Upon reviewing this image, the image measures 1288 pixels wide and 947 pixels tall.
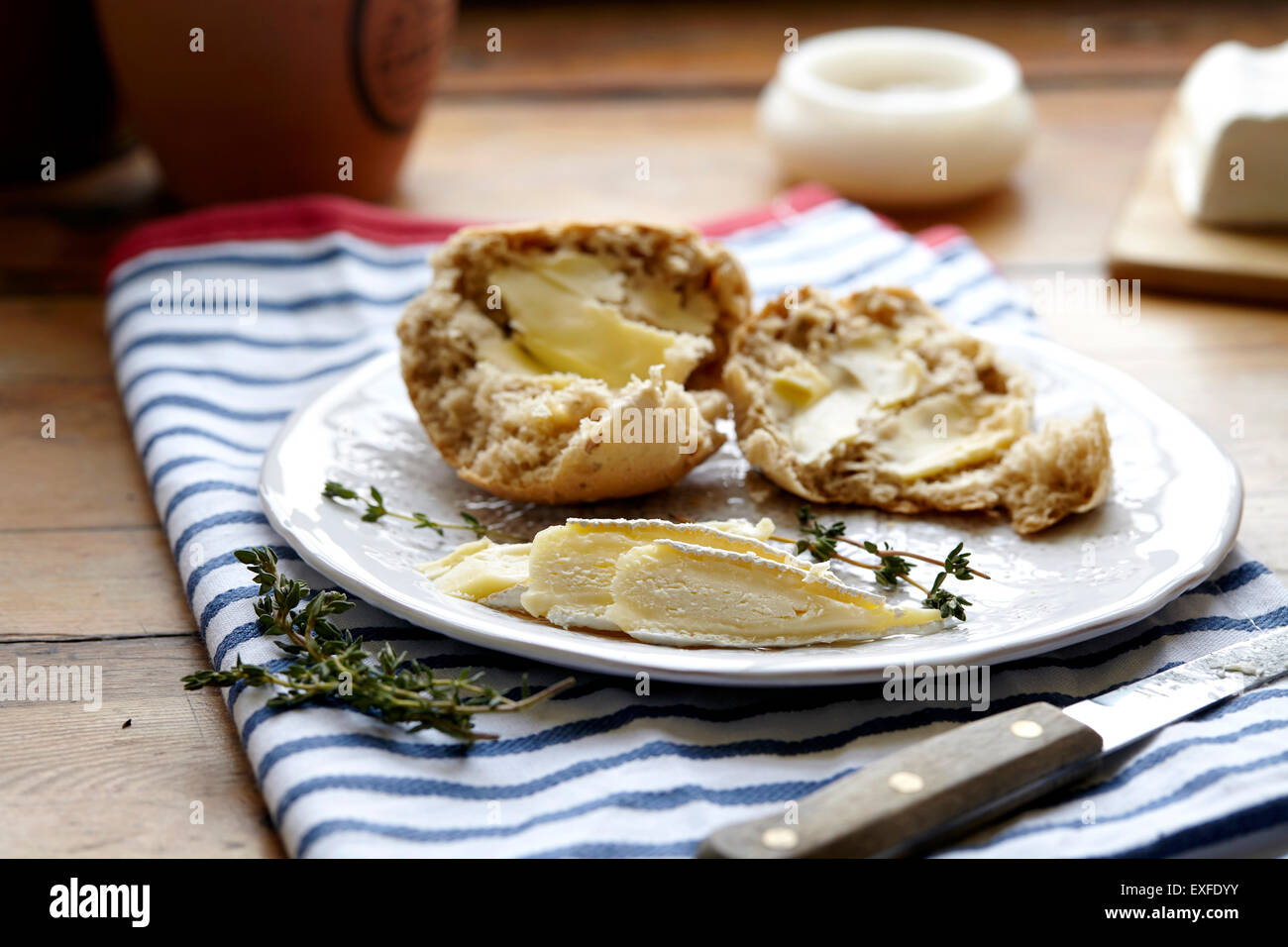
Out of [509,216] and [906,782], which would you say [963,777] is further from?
[509,216]

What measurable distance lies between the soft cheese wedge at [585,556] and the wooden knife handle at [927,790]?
0.36 m

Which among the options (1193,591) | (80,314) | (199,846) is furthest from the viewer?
(80,314)

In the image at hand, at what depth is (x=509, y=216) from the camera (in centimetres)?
337

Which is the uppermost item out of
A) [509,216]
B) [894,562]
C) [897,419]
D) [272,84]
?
[272,84]

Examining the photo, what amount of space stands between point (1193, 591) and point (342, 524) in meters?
1.17

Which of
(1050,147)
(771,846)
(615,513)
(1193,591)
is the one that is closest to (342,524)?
(615,513)

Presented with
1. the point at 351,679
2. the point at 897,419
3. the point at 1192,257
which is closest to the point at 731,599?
the point at 351,679

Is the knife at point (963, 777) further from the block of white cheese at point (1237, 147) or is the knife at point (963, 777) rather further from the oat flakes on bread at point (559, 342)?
the block of white cheese at point (1237, 147)

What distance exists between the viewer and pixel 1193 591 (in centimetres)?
189

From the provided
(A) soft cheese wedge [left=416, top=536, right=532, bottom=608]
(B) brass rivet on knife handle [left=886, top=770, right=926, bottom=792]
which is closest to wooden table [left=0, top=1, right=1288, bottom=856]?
(A) soft cheese wedge [left=416, top=536, right=532, bottom=608]

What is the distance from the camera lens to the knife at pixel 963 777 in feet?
4.42

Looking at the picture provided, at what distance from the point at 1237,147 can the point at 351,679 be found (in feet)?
7.57

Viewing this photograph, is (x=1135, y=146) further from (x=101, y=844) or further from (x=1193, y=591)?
(x=101, y=844)

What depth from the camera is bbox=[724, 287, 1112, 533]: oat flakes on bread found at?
6.59 ft
